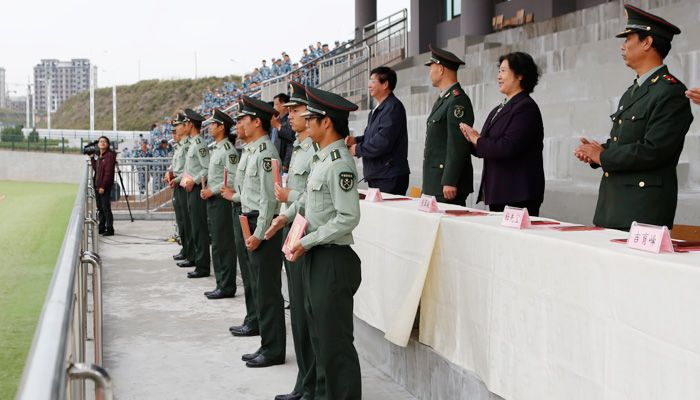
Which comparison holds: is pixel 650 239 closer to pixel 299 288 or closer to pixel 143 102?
pixel 299 288

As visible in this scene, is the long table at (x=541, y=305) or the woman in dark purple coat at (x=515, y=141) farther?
the woman in dark purple coat at (x=515, y=141)

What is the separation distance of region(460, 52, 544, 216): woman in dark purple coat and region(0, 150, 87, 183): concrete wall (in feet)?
125

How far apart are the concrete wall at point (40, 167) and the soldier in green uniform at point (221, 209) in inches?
1346

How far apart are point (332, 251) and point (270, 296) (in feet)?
5.68

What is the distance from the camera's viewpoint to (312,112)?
3.91 meters

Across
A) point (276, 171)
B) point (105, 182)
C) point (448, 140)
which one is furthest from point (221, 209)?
point (105, 182)

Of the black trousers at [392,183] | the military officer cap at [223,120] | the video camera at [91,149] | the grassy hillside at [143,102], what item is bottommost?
the black trousers at [392,183]

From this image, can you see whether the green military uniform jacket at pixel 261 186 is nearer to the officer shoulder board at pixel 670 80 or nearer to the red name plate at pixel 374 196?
the red name plate at pixel 374 196

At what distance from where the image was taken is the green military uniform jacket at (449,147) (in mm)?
4977

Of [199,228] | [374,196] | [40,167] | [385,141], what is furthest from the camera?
[40,167]

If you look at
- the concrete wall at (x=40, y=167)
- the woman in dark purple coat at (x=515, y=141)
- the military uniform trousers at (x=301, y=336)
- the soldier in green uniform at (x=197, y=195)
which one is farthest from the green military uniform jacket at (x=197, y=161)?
the concrete wall at (x=40, y=167)

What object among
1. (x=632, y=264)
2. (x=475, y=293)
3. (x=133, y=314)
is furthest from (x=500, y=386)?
(x=133, y=314)

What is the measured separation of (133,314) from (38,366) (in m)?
6.14

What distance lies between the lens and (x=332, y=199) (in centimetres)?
380
